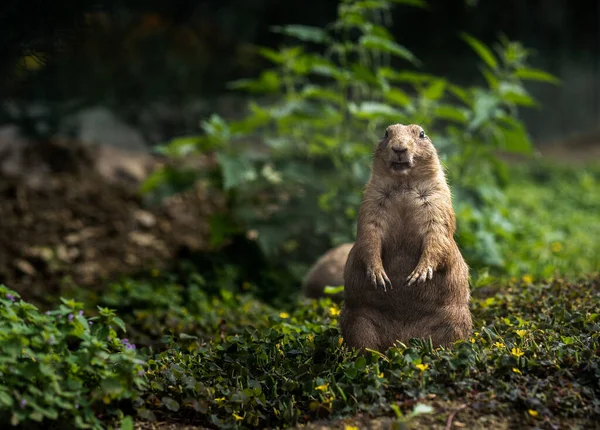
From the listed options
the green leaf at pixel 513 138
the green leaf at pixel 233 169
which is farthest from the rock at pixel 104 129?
the green leaf at pixel 513 138

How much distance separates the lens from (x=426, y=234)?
3834mm

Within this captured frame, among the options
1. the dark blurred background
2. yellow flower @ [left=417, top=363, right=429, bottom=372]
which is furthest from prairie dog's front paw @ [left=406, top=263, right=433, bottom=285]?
the dark blurred background

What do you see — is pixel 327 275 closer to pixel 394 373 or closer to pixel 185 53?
pixel 394 373

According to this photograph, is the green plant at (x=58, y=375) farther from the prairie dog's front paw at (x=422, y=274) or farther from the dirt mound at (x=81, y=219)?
the dirt mound at (x=81, y=219)

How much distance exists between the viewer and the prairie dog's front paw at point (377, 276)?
3750mm

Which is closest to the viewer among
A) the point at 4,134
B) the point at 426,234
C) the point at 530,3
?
the point at 426,234

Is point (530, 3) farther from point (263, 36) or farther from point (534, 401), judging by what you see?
point (534, 401)

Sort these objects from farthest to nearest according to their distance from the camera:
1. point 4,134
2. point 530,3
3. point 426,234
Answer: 1. point 530,3
2. point 4,134
3. point 426,234

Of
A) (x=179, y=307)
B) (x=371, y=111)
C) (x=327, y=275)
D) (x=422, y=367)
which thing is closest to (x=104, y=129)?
(x=179, y=307)

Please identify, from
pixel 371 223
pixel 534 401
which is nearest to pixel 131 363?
pixel 371 223

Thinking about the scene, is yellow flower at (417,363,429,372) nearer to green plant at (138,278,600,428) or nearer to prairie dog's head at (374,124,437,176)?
green plant at (138,278,600,428)

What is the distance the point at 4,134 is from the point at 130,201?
208 centimetres

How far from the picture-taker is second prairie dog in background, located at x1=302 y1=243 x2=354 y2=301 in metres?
5.67

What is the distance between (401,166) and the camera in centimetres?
391
